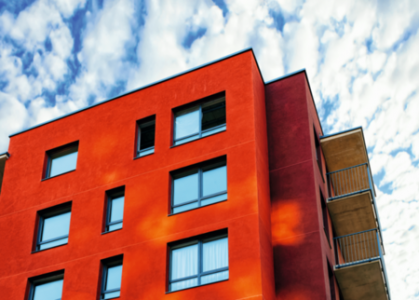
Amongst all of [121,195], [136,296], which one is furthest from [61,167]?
[136,296]

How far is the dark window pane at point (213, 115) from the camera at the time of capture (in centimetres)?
2059

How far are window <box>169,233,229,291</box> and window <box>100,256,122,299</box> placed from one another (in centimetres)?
204

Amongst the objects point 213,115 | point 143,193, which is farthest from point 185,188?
point 213,115

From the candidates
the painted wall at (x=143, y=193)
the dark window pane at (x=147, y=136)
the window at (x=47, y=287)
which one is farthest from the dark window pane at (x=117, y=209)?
the window at (x=47, y=287)

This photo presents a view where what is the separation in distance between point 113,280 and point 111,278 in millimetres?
147

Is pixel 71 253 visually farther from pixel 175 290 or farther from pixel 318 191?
pixel 318 191

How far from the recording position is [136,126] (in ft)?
71.7

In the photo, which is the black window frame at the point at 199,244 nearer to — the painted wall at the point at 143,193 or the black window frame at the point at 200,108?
the painted wall at the point at 143,193

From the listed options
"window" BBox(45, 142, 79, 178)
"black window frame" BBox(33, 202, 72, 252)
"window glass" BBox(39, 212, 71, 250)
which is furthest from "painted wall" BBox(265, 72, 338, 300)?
"window" BBox(45, 142, 79, 178)

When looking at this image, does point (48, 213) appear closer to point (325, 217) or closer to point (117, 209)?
point (117, 209)

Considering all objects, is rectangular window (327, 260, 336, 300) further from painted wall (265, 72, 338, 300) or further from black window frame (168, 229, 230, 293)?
black window frame (168, 229, 230, 293)

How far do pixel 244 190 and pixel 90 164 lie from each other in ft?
22.9

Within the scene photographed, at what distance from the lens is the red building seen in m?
17.5

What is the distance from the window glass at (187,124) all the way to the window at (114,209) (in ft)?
10.0
